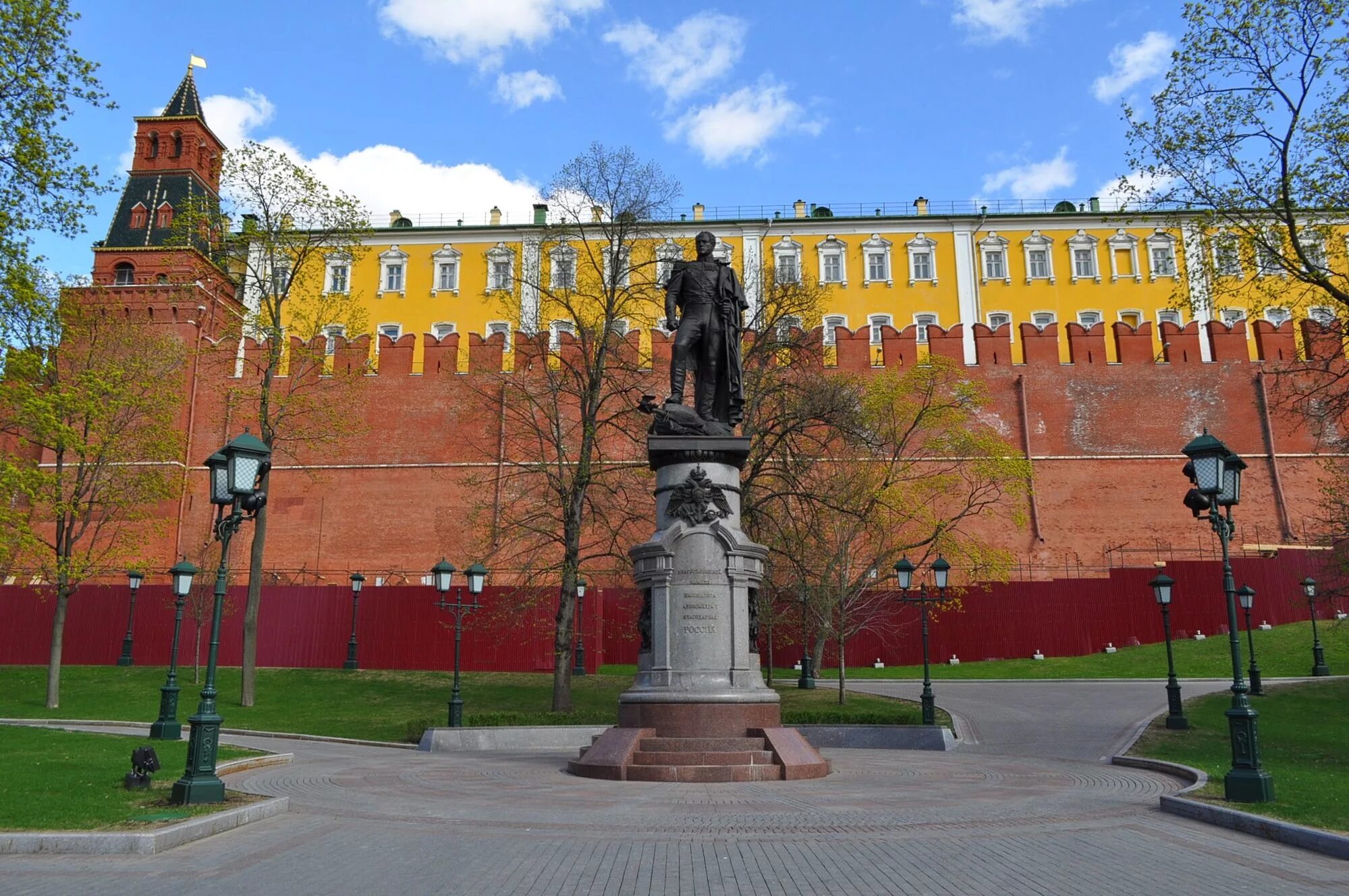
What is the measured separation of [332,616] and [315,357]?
7.94 meters

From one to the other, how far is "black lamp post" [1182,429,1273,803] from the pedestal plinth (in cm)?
396

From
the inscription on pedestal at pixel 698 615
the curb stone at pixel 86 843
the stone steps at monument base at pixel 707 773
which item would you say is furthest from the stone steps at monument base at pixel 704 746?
the curb stone at pixel 86 843

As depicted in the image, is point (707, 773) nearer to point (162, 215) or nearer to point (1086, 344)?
point (1086, 344)

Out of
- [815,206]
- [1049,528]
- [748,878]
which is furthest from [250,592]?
[815,206]

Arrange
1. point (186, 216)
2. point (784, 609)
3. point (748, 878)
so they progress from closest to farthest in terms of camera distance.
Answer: point (748, 878) → point (186, 216) → point (784, 609)

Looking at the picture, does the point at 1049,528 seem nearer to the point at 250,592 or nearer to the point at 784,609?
the point at 784,609

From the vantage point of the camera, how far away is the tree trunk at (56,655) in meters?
23.6

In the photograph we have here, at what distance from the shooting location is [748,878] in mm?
6246

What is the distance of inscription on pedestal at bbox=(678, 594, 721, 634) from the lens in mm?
11602

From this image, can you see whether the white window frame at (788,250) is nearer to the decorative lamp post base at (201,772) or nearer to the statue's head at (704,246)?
the statue's head at (704,246)

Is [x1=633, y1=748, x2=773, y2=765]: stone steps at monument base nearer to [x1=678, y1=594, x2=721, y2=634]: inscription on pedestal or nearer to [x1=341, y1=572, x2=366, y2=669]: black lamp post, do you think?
[x1=678, y1=594, x2=721, y2=634]: inscription on pedestal

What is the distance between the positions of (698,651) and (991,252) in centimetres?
4447

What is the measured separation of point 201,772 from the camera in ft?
29.9

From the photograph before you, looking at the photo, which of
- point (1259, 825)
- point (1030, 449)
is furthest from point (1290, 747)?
point (1030, 449)
